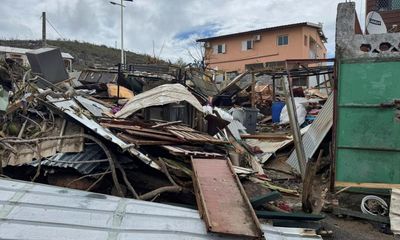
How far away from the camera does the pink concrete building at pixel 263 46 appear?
36.0 meters

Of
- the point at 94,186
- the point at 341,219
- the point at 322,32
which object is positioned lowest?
the point at 341,219

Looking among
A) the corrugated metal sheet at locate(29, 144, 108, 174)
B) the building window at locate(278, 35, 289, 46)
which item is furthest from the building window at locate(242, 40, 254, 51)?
the corrugated metal sheet at locate(29, 144, 108, 174)

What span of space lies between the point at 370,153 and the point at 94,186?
406cm

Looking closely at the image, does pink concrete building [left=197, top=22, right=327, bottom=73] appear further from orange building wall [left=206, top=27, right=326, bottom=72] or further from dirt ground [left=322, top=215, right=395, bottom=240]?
dirt ground [left=322, top=215, right=395, bottom=240]

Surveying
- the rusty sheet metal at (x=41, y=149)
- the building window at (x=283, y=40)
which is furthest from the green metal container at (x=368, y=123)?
the building window at (x=283, y=40)

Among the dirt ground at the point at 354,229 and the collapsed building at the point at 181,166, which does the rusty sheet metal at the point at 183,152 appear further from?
the dirt ground at the point at 354,229

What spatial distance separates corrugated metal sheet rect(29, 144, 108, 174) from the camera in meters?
4.83

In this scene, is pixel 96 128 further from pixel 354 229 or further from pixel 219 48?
pixel 219 48

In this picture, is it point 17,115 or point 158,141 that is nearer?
point 158,141

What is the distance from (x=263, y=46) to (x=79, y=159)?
3450 cm

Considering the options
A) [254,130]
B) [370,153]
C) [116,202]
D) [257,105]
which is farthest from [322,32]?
[116,202]

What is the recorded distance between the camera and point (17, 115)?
20.5ft

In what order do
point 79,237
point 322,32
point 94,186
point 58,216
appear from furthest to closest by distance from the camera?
point 322,32, point 94,186, point 58,216, point 79,237

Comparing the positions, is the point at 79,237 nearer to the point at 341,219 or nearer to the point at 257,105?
the point at 341,219
